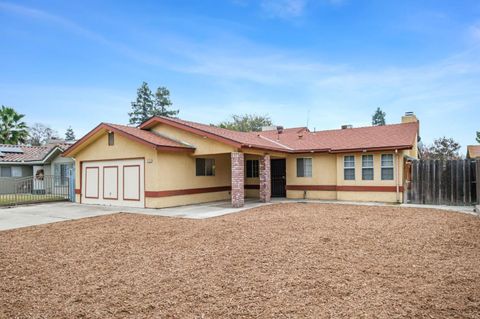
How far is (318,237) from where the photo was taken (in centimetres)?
830

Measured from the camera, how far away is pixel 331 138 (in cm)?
1938

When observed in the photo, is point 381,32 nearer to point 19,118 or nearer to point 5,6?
point 5,6

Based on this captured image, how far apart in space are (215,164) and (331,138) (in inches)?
267

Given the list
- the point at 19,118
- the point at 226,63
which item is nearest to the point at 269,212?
the point at 226,63

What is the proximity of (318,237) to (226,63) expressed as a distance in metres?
14.9

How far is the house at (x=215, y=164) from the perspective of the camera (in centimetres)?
1512

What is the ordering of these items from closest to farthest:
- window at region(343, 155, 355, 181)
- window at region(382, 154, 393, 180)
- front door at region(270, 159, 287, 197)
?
window at region(382, 154, 393, 180)
window at region(343, 155, 355, 181)
front door at region(270, 159, 287, 197)

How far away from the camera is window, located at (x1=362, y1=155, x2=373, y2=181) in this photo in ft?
54.3

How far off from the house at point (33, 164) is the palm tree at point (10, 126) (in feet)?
30.4

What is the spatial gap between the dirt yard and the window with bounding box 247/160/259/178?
10.0 meters

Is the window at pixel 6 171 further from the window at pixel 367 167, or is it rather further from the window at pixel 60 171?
the window at pixel 367 167

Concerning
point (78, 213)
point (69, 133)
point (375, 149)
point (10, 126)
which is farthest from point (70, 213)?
point (69, 133)

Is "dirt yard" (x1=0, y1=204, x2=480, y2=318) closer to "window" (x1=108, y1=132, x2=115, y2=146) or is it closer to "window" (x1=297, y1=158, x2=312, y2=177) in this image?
"window" (x1=108, y1=132, x2=115, y2=146)

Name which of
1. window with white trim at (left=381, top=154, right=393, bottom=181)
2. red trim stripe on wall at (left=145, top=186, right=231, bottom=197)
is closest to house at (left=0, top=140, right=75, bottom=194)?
red trim stripe on wall at (left=145, top=186, right=231, bottom=197)
